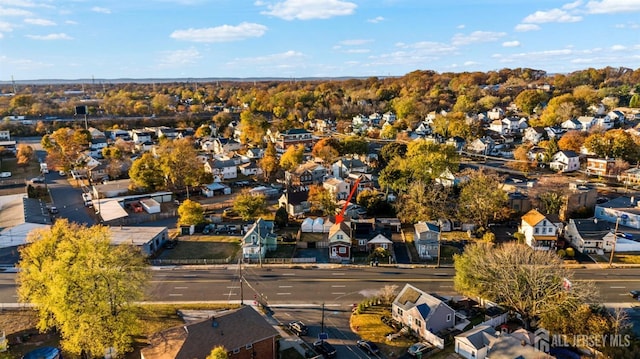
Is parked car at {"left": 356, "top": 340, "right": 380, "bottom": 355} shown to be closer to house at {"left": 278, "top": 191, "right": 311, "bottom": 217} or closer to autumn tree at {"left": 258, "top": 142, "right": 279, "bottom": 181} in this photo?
house at {"left": 278, "top": 191, "right": 311, "bottom": 217}

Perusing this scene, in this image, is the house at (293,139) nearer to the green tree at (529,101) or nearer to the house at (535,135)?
the house at (535,135)

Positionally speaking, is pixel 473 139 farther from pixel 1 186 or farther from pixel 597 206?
pixel 1 186

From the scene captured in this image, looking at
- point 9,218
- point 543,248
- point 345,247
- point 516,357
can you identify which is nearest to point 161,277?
point 345,247

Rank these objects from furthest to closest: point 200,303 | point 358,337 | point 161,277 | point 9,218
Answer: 1. point 9,218
2. point 161,277
3. point 200,303
4. point 358,337

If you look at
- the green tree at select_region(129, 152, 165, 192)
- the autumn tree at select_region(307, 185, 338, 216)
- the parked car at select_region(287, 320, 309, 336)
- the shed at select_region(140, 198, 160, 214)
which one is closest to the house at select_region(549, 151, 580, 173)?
the autumn tree at select_region(307, 185, 338, 216)

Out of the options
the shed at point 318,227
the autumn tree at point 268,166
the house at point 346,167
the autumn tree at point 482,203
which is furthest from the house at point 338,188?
the autumn tree at point 482,203

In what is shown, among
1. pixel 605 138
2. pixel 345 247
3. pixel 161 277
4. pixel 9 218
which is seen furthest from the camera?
pixel 605 138

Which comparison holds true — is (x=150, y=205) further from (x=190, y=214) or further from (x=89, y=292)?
(x=89, y=292)
